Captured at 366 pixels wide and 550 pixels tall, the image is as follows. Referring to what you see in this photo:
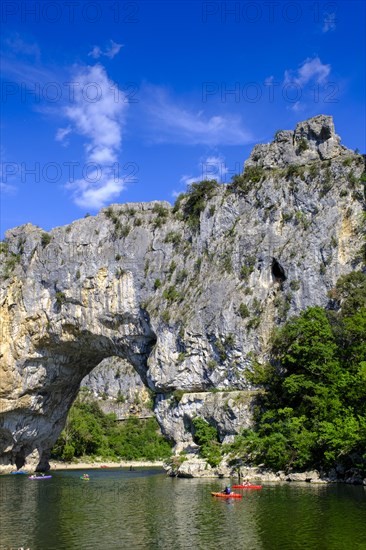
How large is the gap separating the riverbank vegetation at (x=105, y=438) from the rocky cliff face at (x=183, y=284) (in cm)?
1611

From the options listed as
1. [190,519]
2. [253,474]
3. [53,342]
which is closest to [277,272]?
[253,474]

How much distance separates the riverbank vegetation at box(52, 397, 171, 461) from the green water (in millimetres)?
42304

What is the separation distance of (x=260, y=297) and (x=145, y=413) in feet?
183

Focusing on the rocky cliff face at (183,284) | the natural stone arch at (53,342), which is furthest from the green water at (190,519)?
the natural stone arch at (53,342)

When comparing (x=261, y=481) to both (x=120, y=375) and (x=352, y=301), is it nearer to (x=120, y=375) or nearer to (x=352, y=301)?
(x=352, y=301)

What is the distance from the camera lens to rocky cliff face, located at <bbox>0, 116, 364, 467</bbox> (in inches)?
1785

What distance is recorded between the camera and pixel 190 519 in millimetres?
23031

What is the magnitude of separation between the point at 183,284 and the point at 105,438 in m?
41.5

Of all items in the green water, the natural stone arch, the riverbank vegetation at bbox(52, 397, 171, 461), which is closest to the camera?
the green water

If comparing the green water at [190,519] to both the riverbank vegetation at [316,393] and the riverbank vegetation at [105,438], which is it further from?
the riverbank vegetation at [105,438]

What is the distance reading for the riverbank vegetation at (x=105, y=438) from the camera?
7550 cm

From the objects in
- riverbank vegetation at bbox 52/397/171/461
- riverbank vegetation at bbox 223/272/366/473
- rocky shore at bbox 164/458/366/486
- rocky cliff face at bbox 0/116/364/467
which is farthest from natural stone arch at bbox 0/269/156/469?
riverbank vegetation at bbox 52/397/171/461

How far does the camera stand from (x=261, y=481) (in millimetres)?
35781

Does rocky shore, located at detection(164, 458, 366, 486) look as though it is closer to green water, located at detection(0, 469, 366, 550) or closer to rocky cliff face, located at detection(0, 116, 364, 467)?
green water, located at detection(0, 469, 366, 550)
